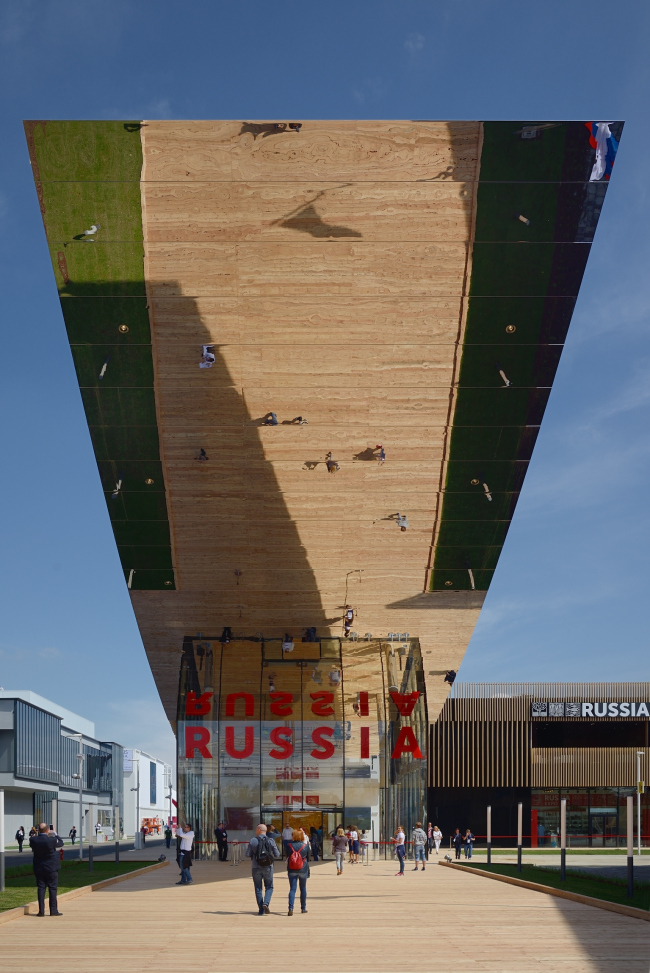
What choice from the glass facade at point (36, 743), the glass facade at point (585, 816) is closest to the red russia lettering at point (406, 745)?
the glass facade at point (585, 816)

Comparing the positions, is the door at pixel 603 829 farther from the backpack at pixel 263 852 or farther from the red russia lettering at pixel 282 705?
the backpack at pixel 263 852

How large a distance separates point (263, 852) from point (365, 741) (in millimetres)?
17705

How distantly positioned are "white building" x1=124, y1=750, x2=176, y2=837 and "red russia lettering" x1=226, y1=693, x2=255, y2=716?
54.9m

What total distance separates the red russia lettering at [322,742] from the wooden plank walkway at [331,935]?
11.9m

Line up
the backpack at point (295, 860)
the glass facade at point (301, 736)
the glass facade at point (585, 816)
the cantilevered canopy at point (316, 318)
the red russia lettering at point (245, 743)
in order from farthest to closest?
the glass facade at point (585, 816) → the red russia lettering at point (245, 743) → the glass facade at point (301, 736) → the cantilevered canopy at point (316, 318) → the backpack at point (295, 860)

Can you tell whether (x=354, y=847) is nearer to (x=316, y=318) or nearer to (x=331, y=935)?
(x=316, y=318)

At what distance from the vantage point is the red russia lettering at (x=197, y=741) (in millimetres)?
32125

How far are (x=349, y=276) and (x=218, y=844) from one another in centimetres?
1915

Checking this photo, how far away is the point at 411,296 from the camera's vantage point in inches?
785

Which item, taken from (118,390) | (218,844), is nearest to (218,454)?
(118,390)

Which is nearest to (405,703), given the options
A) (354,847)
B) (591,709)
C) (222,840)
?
(354,847)

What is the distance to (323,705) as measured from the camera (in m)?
32.2

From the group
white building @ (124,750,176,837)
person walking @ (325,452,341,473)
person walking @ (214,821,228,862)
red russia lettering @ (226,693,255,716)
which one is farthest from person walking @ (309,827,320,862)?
white building @ (124,750,176,837)

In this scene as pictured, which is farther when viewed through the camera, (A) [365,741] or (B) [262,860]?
(A) [365,741]
